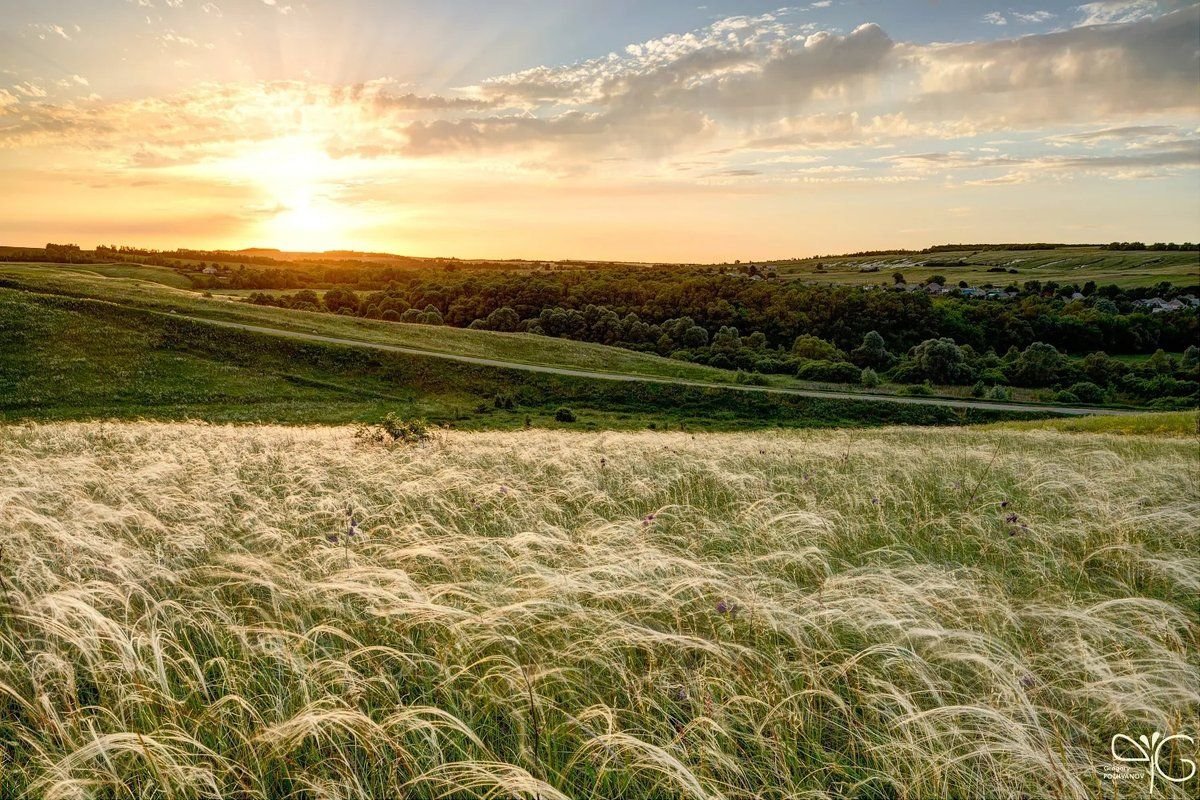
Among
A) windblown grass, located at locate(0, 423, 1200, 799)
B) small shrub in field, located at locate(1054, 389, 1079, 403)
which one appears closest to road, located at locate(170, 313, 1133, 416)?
small shrub in field, located at locate(1054, 389, 1079, 403)

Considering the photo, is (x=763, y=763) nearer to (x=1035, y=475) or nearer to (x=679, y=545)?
(x=679, y=545)

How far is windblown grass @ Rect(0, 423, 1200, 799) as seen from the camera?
8.45 feet

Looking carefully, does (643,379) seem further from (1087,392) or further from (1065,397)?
(1087,392)

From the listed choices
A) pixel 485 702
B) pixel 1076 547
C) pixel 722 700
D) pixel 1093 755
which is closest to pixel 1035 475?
pixel 1076 547

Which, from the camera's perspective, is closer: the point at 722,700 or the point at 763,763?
the point at 763,763

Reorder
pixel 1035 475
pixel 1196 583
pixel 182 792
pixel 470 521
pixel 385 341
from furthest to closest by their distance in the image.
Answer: pixel 385 341 → pixel 1035 475 → pixel 470 521 → pixel 1196 583 → pixel 182 792

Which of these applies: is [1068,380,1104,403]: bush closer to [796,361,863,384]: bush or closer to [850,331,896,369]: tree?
[796,361,863,384]: bush

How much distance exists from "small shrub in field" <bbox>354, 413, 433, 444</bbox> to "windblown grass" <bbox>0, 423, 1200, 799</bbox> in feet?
34.5

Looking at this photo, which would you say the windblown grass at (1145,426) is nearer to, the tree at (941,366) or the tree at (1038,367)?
the tree at (941,366)

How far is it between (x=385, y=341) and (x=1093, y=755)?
253 ft

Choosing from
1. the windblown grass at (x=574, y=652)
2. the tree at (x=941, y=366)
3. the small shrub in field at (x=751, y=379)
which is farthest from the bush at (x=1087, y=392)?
the windblown grass at (x=574, y=652)

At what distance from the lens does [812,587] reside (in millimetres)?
4516
